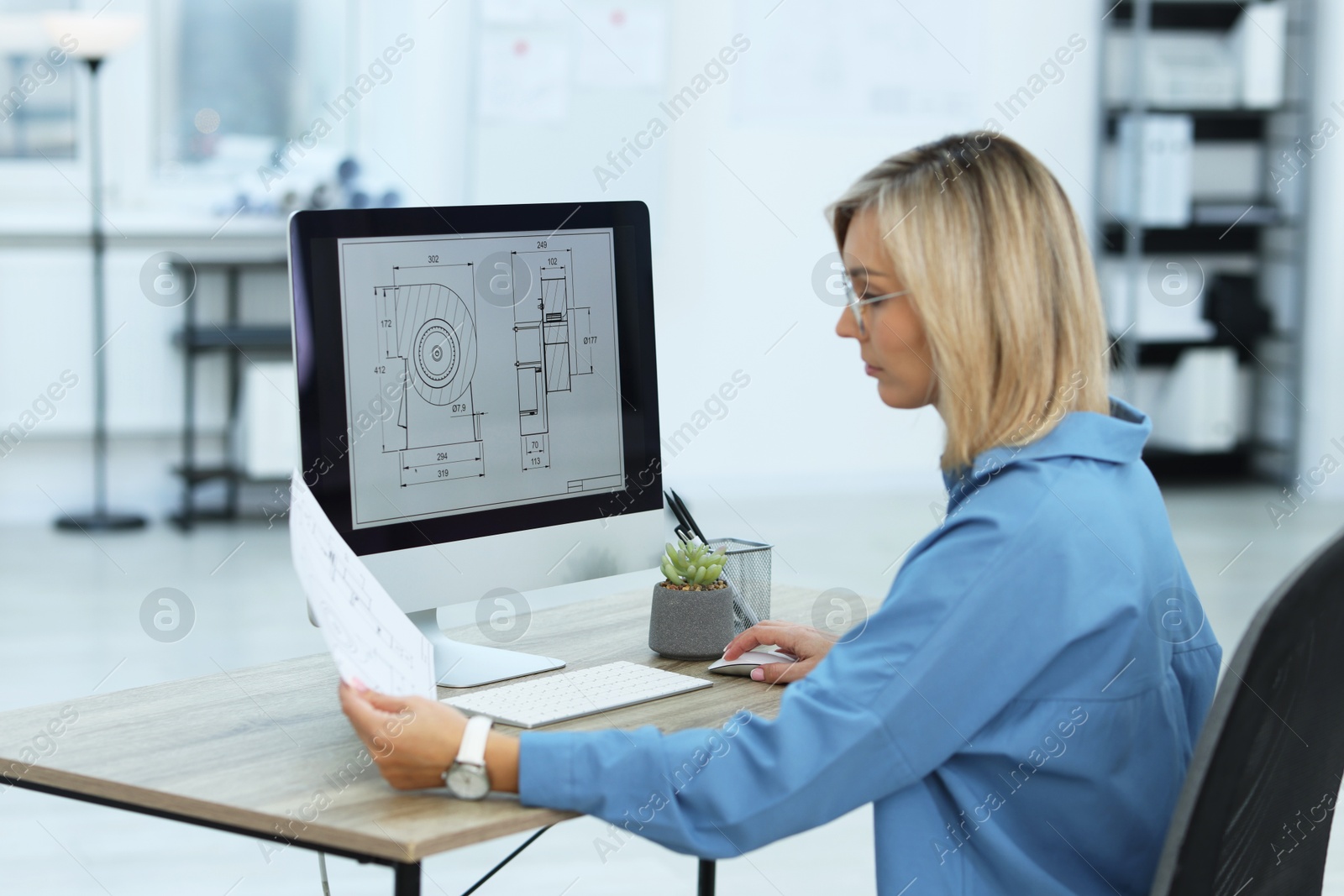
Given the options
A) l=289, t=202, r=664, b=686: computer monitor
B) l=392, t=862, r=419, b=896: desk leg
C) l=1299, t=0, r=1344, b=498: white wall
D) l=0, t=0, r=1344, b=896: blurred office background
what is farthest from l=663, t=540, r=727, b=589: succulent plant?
l=1299, t=0, r=1344, b=498: white wall

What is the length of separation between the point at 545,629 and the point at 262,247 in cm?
422

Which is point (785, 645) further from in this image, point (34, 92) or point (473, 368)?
point (34, 92)

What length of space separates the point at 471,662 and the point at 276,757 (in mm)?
308

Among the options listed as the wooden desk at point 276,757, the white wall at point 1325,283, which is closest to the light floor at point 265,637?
the white wall at point 1325,283

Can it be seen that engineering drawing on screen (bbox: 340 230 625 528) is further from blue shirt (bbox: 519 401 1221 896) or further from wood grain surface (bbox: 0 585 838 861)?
blue shirt (bbox: 519 401 1221 896)

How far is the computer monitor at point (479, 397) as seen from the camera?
148 centimetres

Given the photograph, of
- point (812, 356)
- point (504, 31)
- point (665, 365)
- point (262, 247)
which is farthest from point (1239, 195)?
point (262, 247)

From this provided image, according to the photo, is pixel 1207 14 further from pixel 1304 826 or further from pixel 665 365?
pixel 1304 826

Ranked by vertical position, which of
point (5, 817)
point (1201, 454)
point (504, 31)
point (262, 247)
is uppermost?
point (504, 31)

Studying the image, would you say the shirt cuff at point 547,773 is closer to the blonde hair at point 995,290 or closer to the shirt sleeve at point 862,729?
the shirt sleeve at point 862,729

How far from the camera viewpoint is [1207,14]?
20.3 feet

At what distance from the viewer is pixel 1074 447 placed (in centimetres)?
121

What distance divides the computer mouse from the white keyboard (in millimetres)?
40

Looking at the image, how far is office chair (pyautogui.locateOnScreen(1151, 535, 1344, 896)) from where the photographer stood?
36.7 inches
